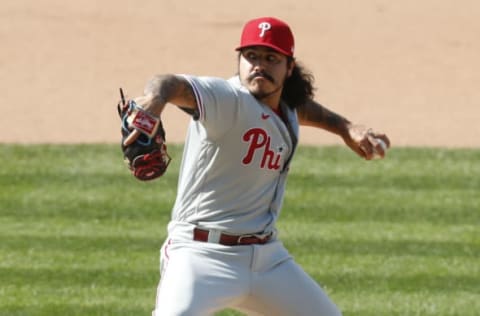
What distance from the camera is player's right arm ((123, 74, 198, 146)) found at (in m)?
4.46

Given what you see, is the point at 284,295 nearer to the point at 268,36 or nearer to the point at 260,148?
the point at 260,148

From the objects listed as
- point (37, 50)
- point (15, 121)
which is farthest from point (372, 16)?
point (15, 121)

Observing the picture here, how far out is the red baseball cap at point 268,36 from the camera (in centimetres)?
521

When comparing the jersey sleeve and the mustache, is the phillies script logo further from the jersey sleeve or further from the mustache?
the mustache

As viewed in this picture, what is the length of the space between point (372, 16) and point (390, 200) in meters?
6.89

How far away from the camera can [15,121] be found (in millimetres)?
12477

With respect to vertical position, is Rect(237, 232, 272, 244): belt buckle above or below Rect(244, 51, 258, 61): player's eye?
below

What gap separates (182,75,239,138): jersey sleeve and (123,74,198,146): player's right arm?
32 millimetres

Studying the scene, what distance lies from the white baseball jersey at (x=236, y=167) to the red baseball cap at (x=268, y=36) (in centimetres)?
19

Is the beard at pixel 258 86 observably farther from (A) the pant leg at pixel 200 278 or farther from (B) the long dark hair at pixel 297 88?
(A) the pant leg at pixel 200 278

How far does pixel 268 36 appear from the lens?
5.21 metres

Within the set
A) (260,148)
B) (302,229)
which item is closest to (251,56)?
(260,148)

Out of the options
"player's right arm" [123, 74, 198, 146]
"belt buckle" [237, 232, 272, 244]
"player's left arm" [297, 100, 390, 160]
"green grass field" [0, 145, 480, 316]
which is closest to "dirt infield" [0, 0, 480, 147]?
"green grass field" [0, 145, 480, 316]

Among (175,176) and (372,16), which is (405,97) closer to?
(372,16)
